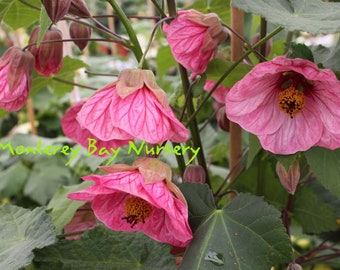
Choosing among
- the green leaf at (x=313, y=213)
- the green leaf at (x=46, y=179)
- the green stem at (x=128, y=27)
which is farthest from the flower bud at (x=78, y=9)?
the green leaf at (x=46, y=179)

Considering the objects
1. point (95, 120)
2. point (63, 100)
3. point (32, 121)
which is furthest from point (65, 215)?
point (63, 100)

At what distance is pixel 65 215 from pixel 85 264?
16 cm

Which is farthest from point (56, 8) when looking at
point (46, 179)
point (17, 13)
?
point (46, 179)

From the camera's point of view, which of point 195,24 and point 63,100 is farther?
point 63,100

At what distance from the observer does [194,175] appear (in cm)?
71

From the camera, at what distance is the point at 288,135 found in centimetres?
67

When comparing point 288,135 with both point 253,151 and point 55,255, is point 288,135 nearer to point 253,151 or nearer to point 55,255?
point 253,151

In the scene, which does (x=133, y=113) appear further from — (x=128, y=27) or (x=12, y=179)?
(x=12, y=179)

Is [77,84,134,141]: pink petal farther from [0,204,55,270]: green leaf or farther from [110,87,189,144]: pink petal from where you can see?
[0,204,55,270]: green leaf

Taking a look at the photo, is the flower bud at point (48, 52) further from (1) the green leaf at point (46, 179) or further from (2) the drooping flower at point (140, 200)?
(1) the green leaf at point (46, 179)

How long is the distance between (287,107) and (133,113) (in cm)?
21

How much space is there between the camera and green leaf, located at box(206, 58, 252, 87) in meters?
0.70

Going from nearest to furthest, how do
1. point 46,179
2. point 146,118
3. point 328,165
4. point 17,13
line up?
point 146,118
point 328,165
point 17,13
point 46,179

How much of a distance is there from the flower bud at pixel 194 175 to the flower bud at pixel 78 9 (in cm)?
22
